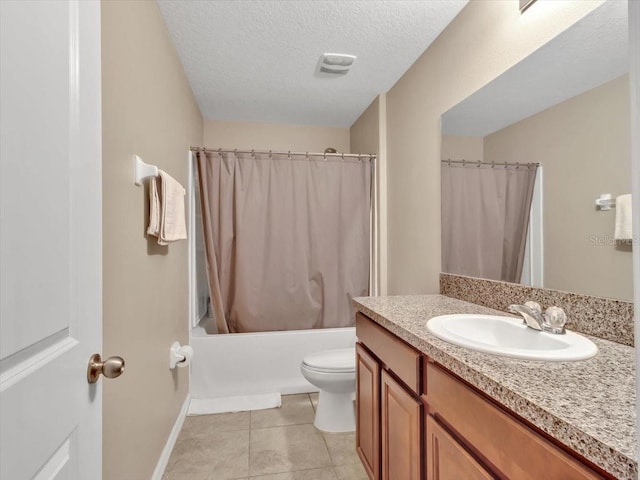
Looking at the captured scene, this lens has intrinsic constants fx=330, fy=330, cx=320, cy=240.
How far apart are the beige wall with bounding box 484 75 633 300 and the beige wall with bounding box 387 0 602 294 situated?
1.07 ft

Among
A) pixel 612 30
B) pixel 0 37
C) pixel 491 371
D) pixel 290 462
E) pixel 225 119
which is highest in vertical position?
pixel 225 119

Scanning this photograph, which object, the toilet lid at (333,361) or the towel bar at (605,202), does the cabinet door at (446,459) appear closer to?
the towel bar at (605,202)

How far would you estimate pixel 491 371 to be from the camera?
0.73 m

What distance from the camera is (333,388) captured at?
199 centimetres

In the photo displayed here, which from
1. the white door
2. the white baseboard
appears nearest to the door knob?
the white door

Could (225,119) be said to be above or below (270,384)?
above

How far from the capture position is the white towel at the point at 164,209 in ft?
4.78

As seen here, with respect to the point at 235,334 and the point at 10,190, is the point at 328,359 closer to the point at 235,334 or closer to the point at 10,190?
the point at 235,334

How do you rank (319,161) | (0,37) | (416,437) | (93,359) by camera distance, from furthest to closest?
(319,161), (416,437), (93,359), (0,37)

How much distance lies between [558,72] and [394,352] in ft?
3.93

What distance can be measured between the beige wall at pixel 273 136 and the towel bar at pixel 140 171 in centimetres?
188

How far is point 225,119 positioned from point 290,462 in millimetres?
2818

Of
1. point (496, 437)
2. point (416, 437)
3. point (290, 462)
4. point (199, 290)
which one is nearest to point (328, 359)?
point (290, 462)

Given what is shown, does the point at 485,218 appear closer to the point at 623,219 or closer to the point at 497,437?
the point at 623,219
